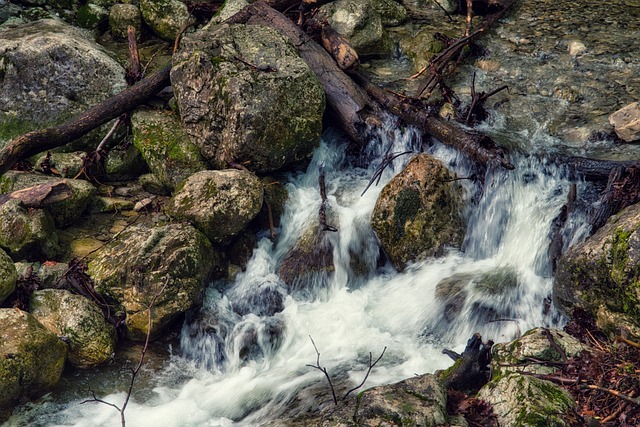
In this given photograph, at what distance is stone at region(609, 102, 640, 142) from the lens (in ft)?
23.7

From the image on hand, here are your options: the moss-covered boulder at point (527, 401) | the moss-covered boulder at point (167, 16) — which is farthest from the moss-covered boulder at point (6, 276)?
the moss-covered boulder at point (167, 16)

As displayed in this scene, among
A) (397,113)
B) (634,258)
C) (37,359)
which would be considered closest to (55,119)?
(37,359)

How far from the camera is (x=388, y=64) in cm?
943

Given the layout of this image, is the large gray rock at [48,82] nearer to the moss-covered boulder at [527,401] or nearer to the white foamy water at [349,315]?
the white foamy water at [349,315]

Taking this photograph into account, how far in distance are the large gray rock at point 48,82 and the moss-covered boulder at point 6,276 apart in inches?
99.4

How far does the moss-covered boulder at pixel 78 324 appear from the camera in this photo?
5.89m

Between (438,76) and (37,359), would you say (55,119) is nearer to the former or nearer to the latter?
(37,359)

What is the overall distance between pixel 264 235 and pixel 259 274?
1.79 ft

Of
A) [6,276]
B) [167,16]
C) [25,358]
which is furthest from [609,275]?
[167,16]

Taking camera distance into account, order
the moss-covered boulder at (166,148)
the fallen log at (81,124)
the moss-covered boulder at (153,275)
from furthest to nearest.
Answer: the moss-covered boulder at (166,148) < the fallen log at (81,124) < the moss-covered boulder at (153,275)

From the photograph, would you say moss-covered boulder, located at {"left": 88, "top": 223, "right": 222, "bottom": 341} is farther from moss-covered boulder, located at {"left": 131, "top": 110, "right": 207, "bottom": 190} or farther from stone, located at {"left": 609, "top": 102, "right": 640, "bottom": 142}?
stone, located at {"left": 609, "top": 102, "right": 640, "bottom": 142}

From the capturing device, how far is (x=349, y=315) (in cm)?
667

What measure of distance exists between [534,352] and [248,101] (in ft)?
13.4

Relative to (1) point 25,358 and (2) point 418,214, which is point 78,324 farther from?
(2) point 418,214
